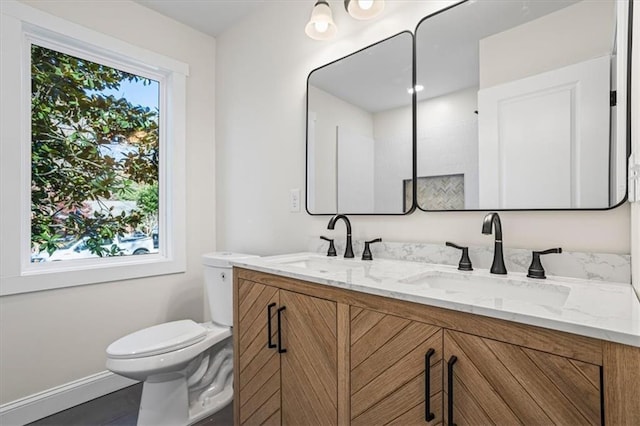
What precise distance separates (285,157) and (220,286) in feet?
2.90

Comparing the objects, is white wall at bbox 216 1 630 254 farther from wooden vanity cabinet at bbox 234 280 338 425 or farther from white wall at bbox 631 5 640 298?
wooden vanity cabinet at bbox 234 280 338 425

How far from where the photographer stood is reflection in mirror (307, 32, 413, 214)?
151 cm

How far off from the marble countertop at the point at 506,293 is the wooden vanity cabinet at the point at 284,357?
5.0 inches

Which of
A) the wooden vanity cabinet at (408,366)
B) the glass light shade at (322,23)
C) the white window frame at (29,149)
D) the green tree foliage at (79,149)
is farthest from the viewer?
the green tree foliage at (79,149)

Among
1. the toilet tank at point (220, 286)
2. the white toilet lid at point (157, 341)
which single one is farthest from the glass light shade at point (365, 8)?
the white toilet lid at point (157, 341)

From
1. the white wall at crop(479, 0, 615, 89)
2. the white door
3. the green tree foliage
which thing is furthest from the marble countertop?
the green tree foliage

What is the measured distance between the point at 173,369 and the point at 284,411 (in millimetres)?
657

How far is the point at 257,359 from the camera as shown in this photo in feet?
4.54

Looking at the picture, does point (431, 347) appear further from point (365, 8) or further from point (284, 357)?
point (365, 8)

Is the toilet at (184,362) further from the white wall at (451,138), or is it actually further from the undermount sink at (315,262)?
the white wall at (451,138)

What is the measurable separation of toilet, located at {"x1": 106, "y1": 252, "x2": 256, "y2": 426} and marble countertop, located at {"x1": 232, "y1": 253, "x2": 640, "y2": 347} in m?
0.52

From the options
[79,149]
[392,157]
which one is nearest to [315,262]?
[392,157]

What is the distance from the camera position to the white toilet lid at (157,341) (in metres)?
1.49

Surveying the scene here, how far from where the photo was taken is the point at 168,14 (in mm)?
2264
